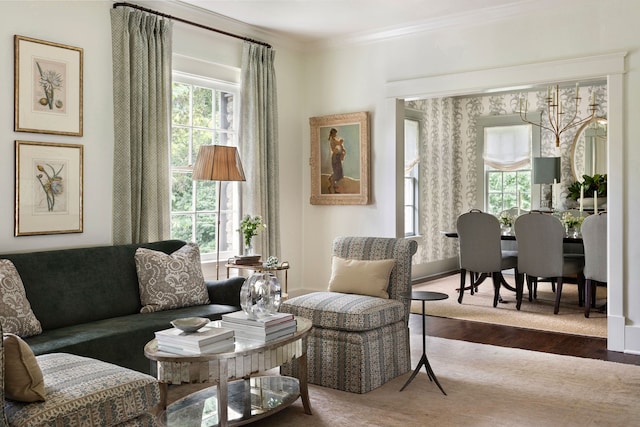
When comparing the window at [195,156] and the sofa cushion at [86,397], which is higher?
the window at [195,156]

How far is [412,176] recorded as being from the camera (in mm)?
8250

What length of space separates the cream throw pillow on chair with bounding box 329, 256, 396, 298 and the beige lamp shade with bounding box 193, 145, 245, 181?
1.29 m

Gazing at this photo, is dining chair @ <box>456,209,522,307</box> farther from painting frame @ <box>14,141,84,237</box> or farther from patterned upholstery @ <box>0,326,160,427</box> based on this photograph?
patterned upholstery @ <box>0,326,160,427</box>

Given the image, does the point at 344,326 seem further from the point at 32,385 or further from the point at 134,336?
the point at 32,385

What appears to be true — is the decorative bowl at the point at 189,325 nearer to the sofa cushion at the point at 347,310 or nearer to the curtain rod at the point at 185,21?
the sofa cushion at the point at 347,310

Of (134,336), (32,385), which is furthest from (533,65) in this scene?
(32,385)

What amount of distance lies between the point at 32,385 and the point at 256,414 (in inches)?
44.8

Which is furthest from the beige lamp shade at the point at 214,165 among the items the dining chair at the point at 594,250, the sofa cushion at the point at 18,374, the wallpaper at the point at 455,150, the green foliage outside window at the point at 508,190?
the green foliage outside window at the point at 508,190

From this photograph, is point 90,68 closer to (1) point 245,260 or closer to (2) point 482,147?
(1) point 245,260

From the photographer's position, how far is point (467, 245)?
6492mm

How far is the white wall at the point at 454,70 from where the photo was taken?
14.9 ft

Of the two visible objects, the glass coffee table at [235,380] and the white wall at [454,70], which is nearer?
the glass coffee table at [235,380]

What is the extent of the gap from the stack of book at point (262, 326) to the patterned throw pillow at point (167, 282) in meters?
1.08

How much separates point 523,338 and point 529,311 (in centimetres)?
120
